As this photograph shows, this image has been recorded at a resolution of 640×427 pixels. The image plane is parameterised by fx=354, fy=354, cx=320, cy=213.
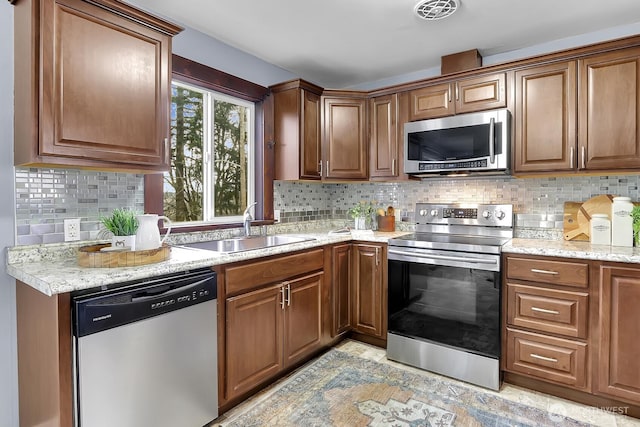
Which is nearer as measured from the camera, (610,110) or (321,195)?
(610,110)

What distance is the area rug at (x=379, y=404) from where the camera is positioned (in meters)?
1.95

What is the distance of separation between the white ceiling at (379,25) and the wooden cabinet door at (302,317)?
5.85ft

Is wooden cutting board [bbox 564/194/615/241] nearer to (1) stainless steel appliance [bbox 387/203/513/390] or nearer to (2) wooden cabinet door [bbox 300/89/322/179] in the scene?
(1) stainless steel appliance [bbox 387/203/513/390]

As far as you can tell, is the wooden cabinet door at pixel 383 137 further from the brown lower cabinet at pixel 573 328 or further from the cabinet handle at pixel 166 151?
the cabinet handle at pixel 166 151

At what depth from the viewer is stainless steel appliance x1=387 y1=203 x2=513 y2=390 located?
2.31 meters

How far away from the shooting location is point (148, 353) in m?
1.56

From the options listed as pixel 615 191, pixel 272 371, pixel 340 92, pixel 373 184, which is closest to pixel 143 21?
pixel 340 92

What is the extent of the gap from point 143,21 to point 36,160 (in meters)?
0.89

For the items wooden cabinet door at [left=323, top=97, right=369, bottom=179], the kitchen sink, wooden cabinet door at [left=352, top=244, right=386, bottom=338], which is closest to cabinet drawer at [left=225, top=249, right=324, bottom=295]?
the kitchen sink

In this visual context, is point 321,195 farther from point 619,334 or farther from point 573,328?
point 619,334

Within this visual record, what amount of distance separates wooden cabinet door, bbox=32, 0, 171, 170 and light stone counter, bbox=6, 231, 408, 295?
502mm

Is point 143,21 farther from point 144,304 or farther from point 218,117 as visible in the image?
point 144,304

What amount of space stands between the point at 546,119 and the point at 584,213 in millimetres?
735

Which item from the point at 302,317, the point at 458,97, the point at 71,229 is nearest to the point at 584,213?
the point at 458,97
